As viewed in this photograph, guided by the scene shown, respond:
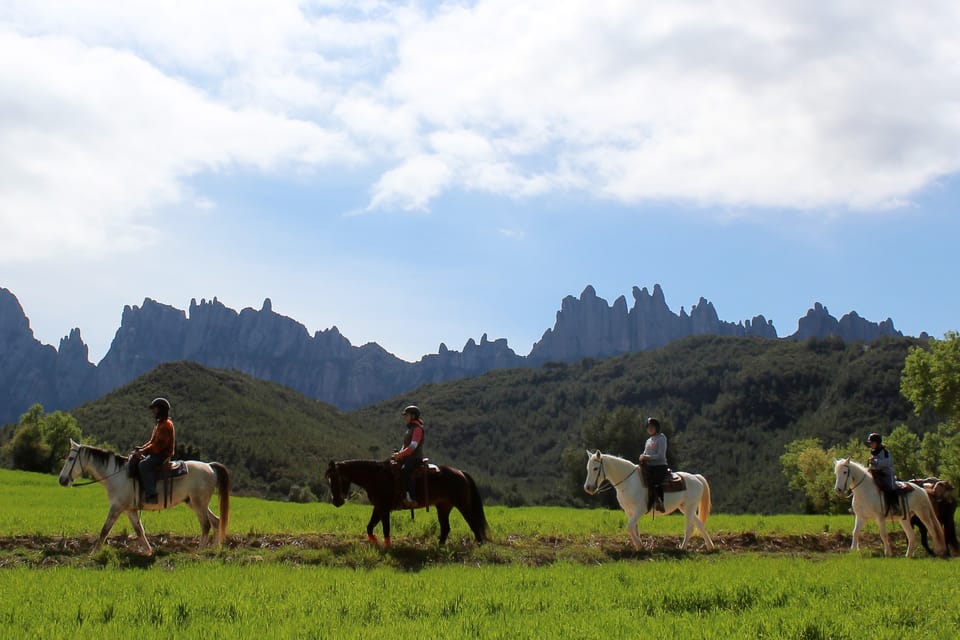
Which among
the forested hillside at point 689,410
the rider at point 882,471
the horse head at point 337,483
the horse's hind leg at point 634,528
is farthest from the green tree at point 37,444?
the rider at point 882,471

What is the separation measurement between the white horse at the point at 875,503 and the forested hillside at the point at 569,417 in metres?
39.2

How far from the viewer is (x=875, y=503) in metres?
15.4

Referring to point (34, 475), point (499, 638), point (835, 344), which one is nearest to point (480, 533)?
point (499, 638)

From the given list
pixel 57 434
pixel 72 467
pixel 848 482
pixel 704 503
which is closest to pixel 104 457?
pixel 72 467

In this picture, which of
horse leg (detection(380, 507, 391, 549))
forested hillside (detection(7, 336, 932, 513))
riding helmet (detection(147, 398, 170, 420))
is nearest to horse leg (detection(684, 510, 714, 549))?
horse leg (detection(380, 507, 391, 549))

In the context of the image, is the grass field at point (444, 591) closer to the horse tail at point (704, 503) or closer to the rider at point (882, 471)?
the horse tail at point (704, 503)

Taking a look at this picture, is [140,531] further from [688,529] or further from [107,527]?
[688,529]

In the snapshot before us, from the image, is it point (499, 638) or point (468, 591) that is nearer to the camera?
point (499, 638)

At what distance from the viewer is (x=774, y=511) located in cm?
6638

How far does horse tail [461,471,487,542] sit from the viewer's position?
1419cm

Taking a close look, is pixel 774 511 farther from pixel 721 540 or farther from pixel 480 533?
pixel 480 533

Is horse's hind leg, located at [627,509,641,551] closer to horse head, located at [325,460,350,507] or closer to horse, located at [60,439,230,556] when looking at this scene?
horse head, located at [325,460,350,507]

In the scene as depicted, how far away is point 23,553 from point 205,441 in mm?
63529

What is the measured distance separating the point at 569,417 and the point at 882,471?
112618 millimetres
